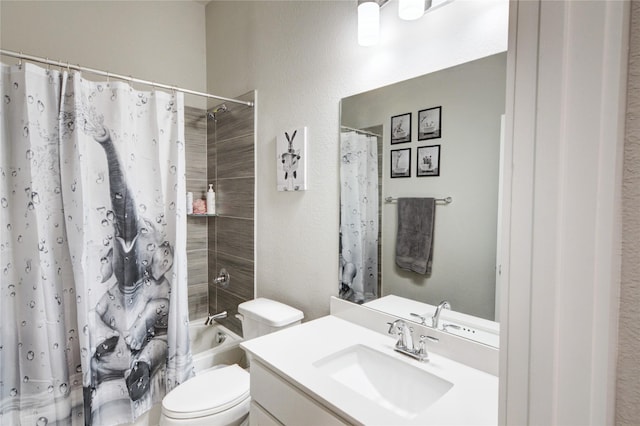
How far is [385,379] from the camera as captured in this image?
1.16m

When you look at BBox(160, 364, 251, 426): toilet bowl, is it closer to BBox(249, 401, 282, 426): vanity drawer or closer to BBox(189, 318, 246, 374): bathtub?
BBox(249, 401, 282, 426): vanity drawer

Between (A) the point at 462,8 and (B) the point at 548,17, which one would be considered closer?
(B) the point at 548,17

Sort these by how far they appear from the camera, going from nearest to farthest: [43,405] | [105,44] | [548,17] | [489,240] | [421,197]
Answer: [548,17]
[489,240]
[421,197]
[43,405]
[105,44]

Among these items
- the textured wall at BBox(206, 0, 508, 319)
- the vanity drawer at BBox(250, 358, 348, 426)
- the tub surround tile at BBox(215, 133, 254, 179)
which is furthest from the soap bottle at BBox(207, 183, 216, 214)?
the vanity drawer at BBox(250, 358, 348, 426)

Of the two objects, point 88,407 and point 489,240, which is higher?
point 489,240

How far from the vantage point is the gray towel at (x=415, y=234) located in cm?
123

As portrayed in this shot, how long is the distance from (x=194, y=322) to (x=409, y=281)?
1838 millimetres

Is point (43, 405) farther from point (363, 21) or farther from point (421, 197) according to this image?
point (363, 21)

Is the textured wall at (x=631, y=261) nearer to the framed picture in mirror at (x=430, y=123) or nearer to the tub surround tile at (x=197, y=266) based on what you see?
the framed picture in mirror at (x=430, y=123)

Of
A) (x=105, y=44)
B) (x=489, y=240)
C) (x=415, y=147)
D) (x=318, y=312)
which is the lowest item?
(x=318, y=312)

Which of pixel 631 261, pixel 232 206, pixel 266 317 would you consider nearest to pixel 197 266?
pixel 232 206

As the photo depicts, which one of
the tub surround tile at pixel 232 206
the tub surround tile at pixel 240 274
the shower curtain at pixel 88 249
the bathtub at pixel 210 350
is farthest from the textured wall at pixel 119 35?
the bathtub at pixel 210 350

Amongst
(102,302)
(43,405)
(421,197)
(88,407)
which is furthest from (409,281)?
(43,405)

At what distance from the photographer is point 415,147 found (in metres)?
1.26
